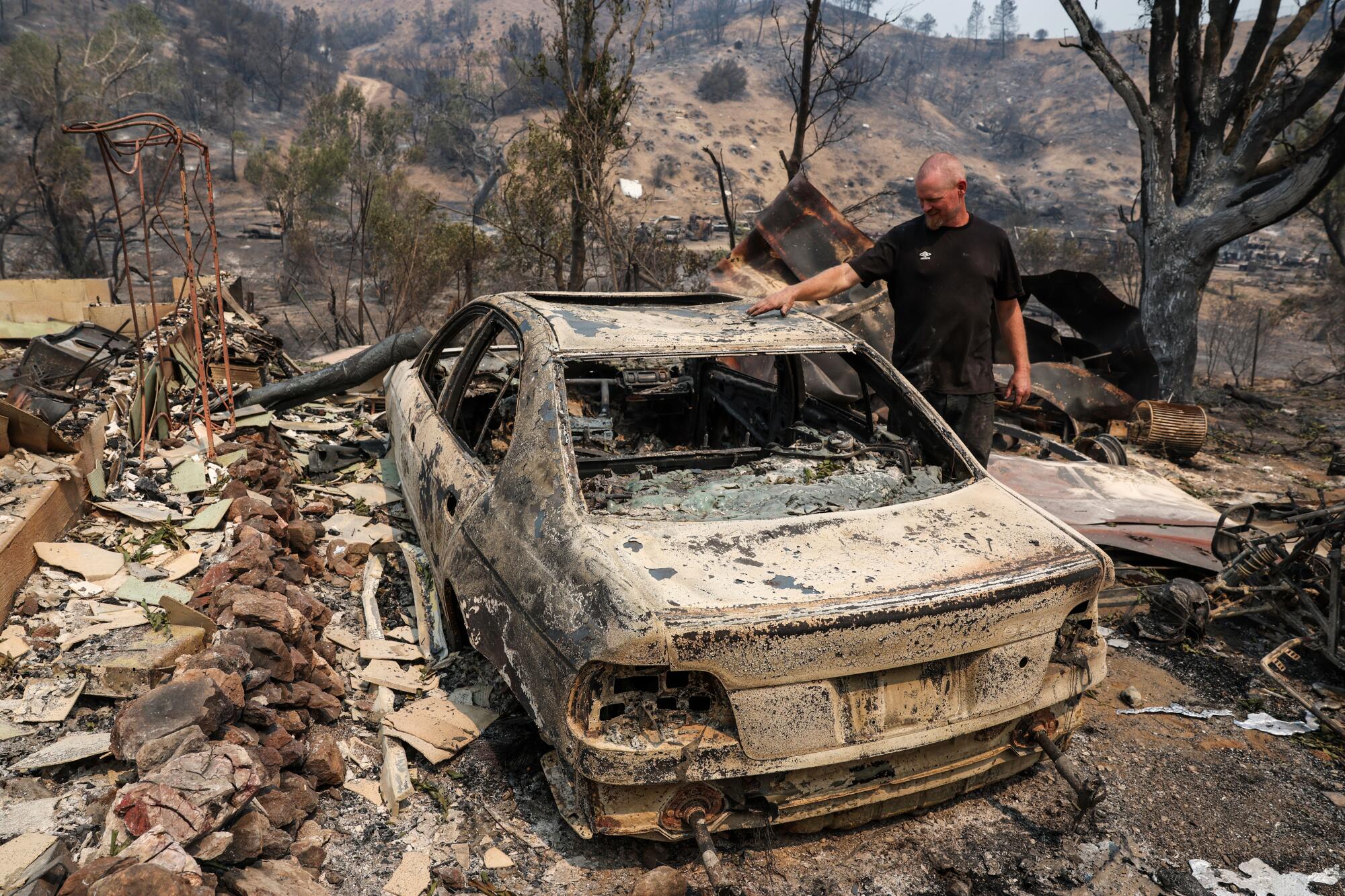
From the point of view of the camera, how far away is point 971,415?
14.1ft

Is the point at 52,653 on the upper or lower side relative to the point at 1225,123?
lower

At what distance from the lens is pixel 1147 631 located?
442cm

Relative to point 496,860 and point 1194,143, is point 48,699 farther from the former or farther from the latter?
point 1194,143

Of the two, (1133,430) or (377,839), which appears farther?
(1133,430)

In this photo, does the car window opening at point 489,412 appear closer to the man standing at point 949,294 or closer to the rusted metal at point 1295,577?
the man standing at point 949,294

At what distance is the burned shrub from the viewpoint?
208ft

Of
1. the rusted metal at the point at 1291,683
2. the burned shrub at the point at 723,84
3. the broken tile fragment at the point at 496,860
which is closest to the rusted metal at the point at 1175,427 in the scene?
the rusted metal at the point at 1291,683

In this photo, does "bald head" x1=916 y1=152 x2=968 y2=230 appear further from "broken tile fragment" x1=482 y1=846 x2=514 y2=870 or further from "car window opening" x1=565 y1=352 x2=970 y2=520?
"broken tile fragment" x1=482 y1=846 x2=514 y2=870

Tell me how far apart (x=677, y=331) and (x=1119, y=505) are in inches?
130

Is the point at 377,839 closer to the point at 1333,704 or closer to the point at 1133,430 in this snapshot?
the point at 1333,704

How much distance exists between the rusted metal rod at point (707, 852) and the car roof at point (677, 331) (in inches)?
63.5

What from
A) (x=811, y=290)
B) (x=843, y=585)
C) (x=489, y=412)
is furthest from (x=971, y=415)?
(x=489, y=412)

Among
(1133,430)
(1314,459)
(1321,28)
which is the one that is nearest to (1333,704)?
(1133,430)

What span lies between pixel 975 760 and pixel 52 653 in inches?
131
